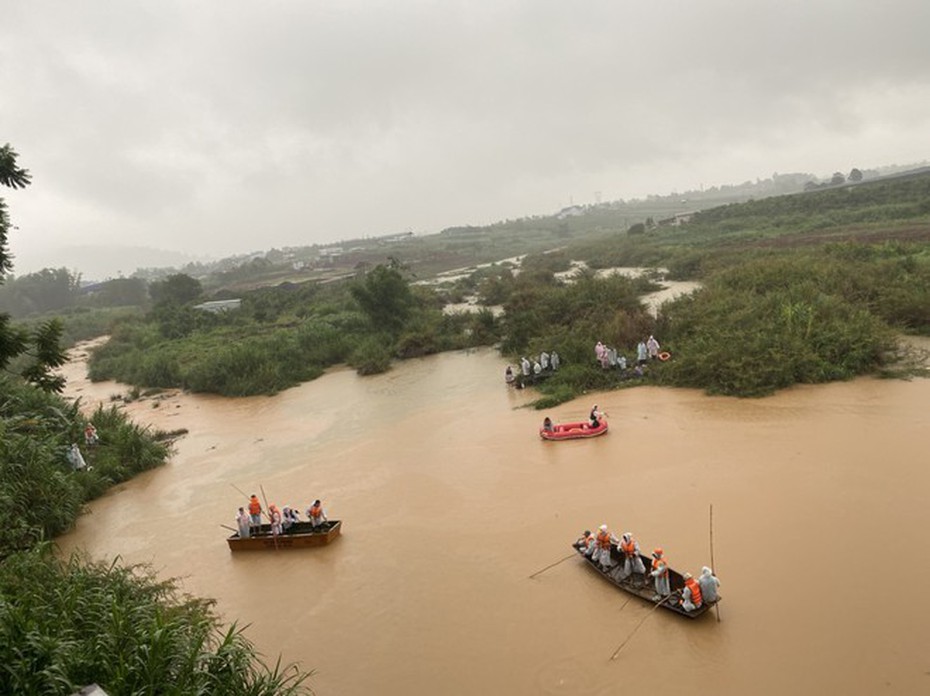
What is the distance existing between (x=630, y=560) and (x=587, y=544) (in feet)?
3.30

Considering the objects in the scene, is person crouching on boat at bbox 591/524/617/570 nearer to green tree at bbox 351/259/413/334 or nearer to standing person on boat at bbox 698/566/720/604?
standing person on boat at bbox 698/566/720/604

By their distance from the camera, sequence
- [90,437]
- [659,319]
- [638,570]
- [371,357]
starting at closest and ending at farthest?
[638,570]
[90,437]
[659,319]
[371,357]

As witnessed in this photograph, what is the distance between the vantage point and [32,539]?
12297 millimetres

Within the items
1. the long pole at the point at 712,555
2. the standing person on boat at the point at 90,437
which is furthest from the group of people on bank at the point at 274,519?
the standing person on boat at the point at 90,437

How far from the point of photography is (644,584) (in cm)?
996

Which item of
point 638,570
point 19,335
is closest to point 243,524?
point 19,335

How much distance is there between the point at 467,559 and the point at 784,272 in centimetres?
1983

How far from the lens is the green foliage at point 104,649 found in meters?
5.54

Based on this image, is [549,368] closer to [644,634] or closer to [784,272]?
[784,272]

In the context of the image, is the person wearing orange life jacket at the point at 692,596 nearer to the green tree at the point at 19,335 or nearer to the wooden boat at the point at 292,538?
the wooden boat at the point at 292,538

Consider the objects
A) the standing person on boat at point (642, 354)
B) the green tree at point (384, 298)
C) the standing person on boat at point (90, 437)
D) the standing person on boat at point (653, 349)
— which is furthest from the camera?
the green tree at point (384, 298)

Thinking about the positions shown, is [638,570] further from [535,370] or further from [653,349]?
[535,370]

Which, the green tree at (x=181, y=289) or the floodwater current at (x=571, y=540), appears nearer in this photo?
the floodwater current at (x=571, y=540)

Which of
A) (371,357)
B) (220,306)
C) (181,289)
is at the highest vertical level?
(181,289)
